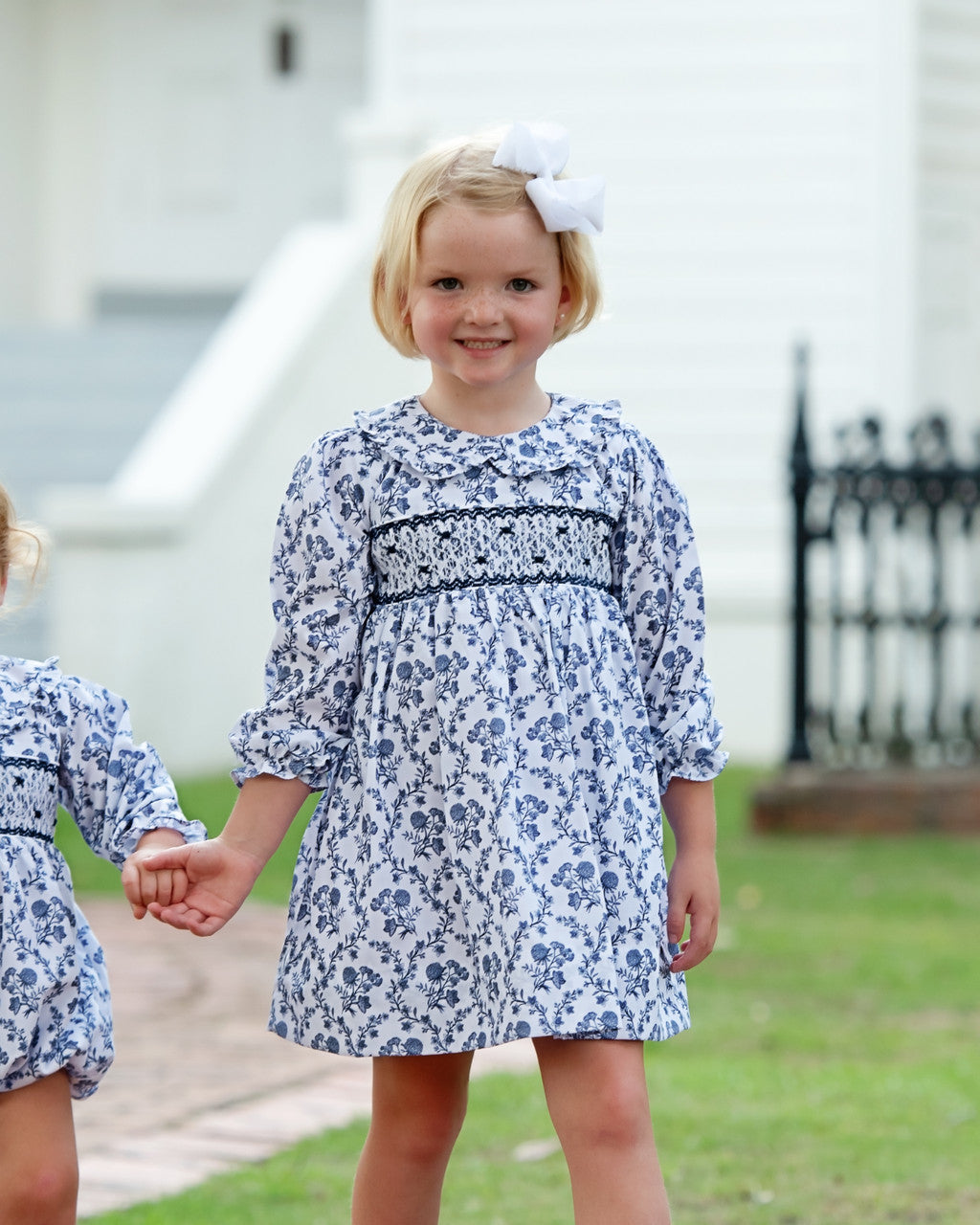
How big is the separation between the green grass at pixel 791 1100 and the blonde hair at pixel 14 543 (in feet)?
4.39

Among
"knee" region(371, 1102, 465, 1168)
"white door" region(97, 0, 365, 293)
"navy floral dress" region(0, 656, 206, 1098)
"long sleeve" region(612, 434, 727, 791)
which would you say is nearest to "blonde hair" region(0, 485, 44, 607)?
"navy floral dress" region(0, 656, 206, 1098)

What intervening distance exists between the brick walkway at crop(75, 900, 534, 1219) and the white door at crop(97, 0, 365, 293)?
889 cm

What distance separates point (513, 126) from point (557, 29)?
9603 millimetres

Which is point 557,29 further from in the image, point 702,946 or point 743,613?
point 702,946

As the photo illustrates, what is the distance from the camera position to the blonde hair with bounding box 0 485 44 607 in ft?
9.68

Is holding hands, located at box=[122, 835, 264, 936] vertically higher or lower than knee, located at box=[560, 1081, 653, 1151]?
higher

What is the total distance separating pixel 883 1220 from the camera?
373 cm

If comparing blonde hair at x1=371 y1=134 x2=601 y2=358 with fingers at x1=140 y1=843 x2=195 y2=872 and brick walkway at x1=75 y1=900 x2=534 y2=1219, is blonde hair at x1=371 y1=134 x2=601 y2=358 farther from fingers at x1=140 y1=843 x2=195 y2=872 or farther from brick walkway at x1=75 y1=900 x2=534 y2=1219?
brick walkway at x1=75 y1=900 x2=534 y2=1219

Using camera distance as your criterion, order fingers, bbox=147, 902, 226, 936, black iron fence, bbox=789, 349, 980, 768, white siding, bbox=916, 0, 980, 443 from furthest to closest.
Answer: white siding, bbox=916, 0, 980, 443
black iron fence, bbox=789, 349, 980, 768
fingers, bbox=147, 902, 226, 936

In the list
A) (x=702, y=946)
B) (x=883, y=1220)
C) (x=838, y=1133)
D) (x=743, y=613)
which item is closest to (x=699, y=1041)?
(x=838, y=1133)

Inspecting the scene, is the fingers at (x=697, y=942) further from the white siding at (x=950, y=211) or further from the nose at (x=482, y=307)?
the white siding at (x=950, y=211)

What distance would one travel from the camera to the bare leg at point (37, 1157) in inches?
109

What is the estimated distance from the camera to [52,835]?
9.70 ft

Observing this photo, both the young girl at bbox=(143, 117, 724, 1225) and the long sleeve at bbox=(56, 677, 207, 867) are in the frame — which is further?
the long sleeve at bbox=(56, 677, 207, 867)
